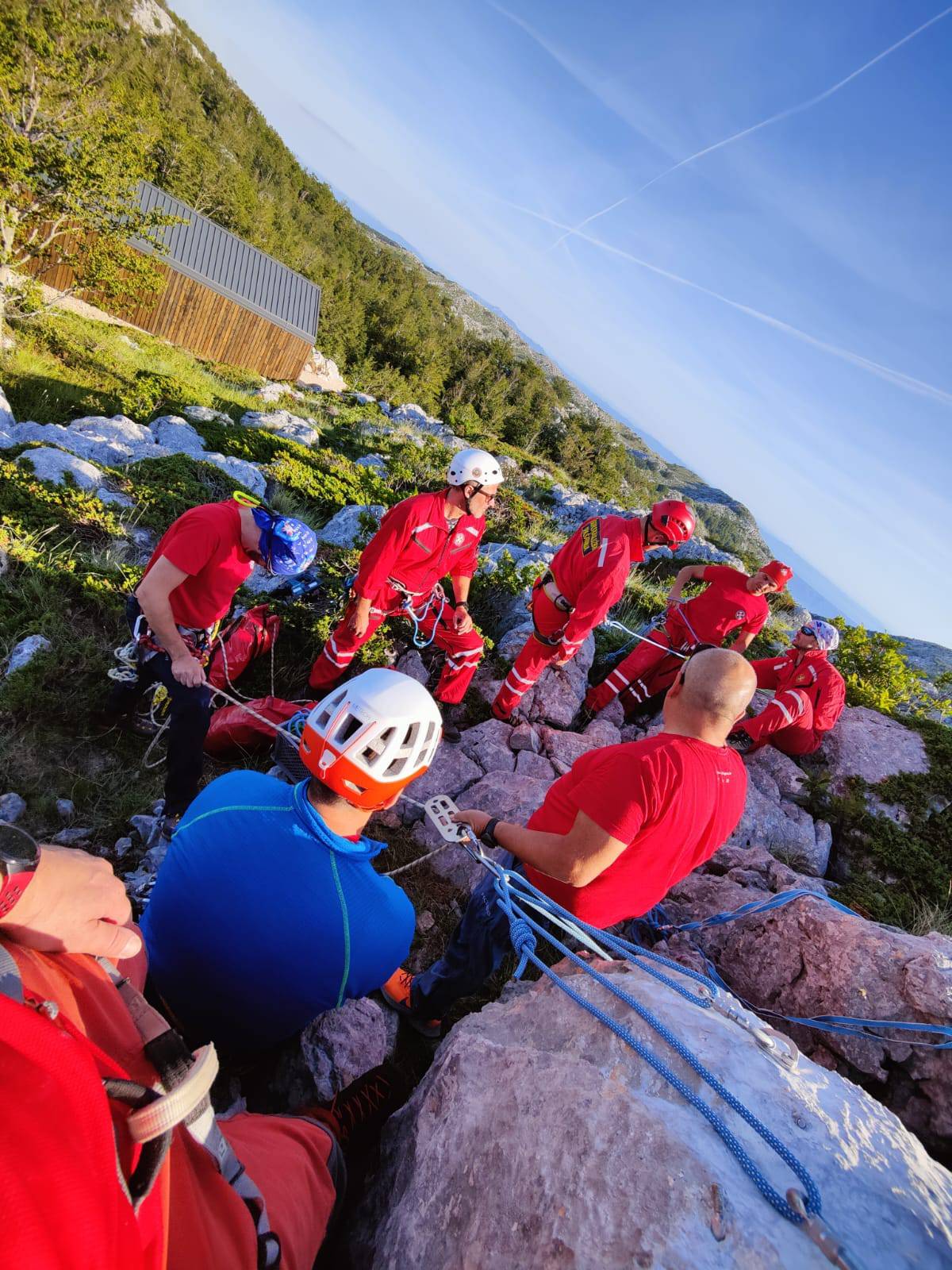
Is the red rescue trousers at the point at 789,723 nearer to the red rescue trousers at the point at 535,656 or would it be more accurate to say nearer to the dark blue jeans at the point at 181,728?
the red rescue trousers at the point at 535,656

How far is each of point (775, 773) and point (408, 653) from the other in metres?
4.40

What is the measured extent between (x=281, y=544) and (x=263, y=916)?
249cm

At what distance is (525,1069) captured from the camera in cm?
180

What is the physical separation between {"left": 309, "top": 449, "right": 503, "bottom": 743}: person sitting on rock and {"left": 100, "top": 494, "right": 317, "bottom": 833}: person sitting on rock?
1.22 m

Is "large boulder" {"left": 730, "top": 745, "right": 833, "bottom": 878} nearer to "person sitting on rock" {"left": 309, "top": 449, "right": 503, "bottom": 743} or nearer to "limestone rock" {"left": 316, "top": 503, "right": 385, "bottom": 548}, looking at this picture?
"person sitting on rock" {"left": 309, "top": 449, "right": 503, "bottom": 743}

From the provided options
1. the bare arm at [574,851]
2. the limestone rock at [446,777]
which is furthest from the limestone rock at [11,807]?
the bare arm at [574,851]

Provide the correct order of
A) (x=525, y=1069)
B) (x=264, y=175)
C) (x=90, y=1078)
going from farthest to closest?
1. (x=264, y=175)
2. (x=525, y=1069)
3. (x=90, y=1078)

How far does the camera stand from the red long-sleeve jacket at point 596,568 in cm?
561

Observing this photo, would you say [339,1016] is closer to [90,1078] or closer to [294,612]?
[90,1078]

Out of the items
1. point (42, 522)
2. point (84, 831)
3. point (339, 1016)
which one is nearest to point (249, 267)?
point (42, 522)

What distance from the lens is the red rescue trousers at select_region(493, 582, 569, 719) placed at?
19.9ft

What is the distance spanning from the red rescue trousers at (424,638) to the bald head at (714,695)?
3.42 m

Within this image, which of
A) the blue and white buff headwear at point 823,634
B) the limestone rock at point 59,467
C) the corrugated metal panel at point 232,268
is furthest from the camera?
the corrugated metal panel at point 232,268

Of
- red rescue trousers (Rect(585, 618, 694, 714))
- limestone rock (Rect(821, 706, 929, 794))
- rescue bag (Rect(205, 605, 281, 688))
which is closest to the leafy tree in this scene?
rescue bag (Rect(205, 605, 281, 688))
